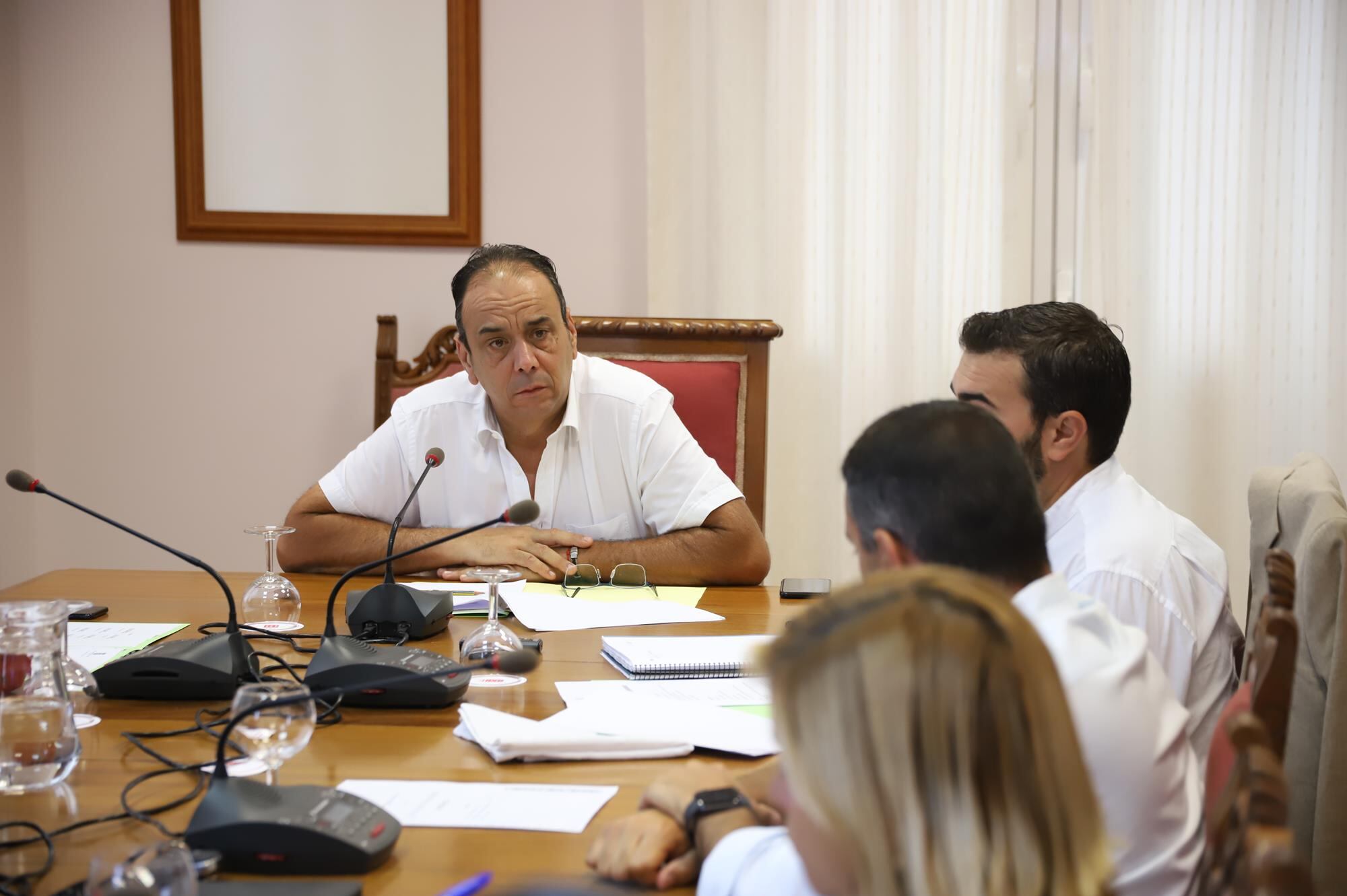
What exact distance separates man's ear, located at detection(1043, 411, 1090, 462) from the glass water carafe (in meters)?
1.35

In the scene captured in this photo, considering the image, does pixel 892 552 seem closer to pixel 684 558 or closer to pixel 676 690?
pixel 676 690

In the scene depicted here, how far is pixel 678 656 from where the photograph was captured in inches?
63.2

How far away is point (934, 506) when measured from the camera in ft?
3.59

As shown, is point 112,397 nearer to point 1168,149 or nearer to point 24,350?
point 24,350

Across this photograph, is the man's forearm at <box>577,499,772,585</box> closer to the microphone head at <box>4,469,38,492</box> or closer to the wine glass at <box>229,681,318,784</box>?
the microphone head at <box>4,469,38,492</box>

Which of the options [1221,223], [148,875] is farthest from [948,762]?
[1221,223]

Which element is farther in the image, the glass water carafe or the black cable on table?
the glass water carafe

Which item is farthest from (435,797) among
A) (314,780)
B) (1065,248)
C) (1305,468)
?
(1065,248)

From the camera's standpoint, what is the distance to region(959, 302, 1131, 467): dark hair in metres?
1.79

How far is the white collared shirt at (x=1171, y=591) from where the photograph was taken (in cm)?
153

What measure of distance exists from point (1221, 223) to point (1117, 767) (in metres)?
2.63

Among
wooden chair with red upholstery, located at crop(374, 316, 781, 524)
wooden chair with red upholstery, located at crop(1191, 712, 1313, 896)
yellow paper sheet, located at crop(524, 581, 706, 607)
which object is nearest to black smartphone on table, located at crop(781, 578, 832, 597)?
yellow paper sheet, located at crop(524, 581, 706, 607)

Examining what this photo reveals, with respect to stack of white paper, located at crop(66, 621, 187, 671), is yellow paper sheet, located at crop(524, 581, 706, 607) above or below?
below

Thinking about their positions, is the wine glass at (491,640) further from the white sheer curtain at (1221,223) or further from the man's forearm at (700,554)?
the white sheer curtain at (1221,223)
